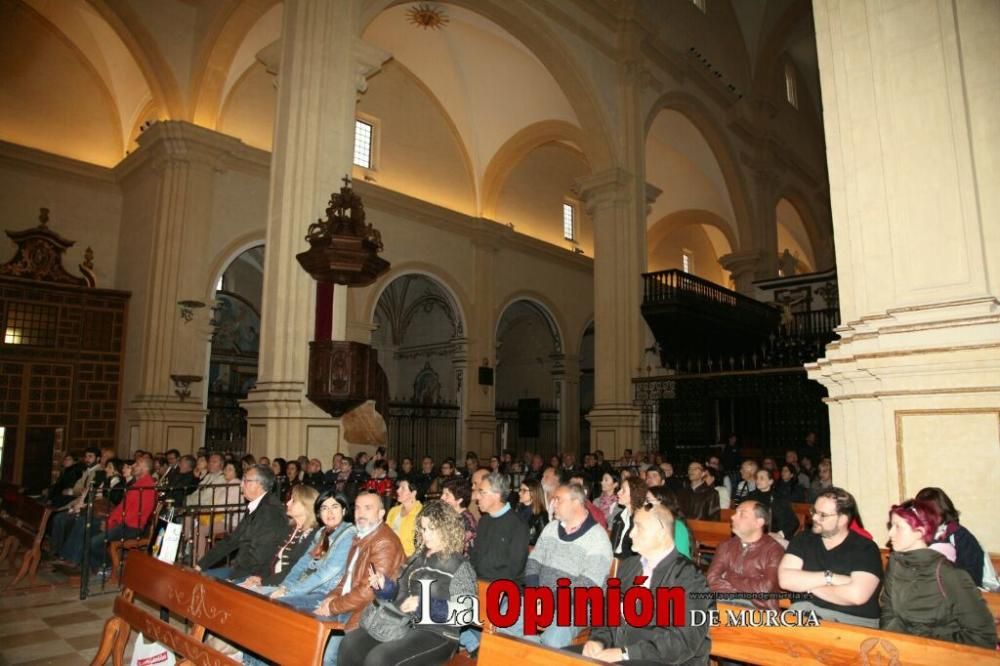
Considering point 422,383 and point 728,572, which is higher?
point 422,383

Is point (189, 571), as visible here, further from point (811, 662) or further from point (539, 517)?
point (811, 662)

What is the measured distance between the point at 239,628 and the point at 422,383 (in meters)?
18.3

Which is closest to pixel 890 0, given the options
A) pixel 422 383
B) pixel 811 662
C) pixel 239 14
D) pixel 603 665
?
pixel 811 662

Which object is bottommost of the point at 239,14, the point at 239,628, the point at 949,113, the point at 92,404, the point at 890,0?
the point at 239,628

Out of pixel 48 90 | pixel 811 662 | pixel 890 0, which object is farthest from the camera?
pixel 48 90

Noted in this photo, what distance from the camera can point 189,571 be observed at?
3842 mm

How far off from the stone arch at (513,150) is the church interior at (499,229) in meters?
0.13

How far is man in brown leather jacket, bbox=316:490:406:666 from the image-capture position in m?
3.63

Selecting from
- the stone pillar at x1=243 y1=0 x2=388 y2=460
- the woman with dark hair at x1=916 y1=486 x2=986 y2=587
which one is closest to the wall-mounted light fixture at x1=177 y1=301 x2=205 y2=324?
the stone pillar at x1=243 y1=0 x2=388 y2=460

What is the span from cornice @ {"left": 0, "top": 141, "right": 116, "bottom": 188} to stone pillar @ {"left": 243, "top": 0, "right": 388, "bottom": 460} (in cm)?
714

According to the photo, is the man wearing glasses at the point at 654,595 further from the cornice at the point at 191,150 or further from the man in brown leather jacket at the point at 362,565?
the cornice at the point at 191,150

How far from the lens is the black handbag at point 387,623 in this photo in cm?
323

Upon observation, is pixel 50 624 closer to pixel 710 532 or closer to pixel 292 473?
pixel 292 473

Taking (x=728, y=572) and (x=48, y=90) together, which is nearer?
(x=728, y=572)
